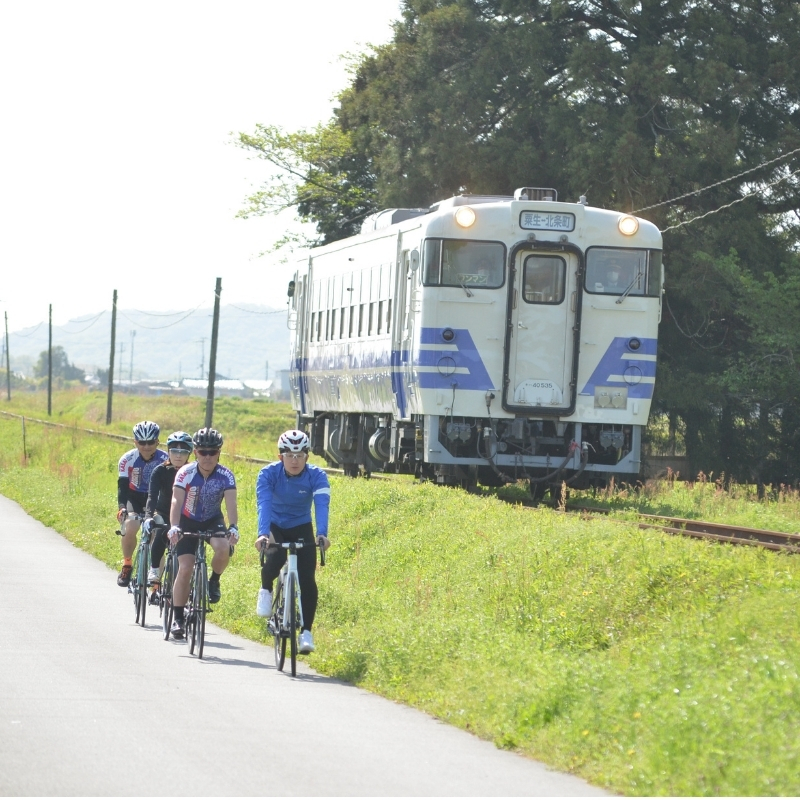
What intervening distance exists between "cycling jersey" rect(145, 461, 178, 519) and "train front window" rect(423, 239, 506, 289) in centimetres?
772

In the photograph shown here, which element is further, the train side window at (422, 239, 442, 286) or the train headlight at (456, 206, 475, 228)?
the train side window at (422, 239, 442, 286)

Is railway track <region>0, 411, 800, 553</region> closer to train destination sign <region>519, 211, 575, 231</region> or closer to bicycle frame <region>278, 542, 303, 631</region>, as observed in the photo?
train destination sign <region>519, 211, 575, 231</region>

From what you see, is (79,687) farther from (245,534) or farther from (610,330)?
(610,330)

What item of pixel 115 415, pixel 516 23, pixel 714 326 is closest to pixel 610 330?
pixel 714 326

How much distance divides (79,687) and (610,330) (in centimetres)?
1249

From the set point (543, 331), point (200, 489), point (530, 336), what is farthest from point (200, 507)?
point (543, 331)

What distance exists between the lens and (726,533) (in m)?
17.0

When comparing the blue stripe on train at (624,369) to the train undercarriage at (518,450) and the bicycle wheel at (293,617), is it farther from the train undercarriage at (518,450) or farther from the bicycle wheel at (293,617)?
the bicycle wheel at (293,617)

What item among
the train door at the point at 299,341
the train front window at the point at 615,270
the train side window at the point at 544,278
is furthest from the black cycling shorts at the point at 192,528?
the train door at the point at 299,341

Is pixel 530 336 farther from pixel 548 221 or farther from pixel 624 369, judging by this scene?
pixel 548 221

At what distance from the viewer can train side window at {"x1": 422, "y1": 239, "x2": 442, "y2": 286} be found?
67.9 ft

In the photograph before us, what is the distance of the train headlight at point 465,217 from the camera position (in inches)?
811

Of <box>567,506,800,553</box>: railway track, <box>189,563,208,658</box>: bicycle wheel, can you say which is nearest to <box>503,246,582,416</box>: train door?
<box>567,506,800,553</box>: railway track

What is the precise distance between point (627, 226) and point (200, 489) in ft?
33.5
